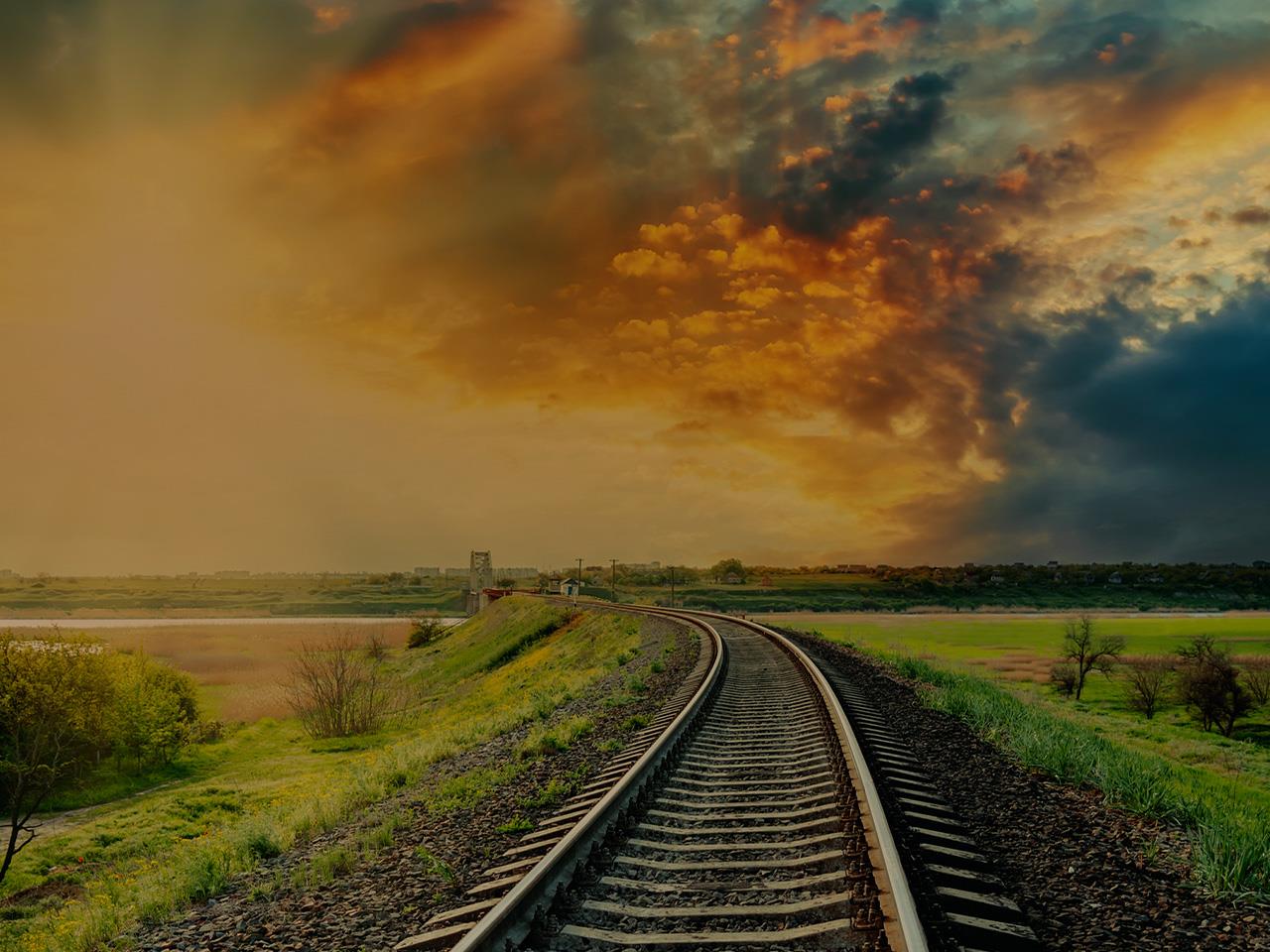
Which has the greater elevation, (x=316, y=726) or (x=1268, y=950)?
(x=1268, y=950)

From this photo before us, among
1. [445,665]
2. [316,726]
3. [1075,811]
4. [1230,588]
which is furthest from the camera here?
[1230,588]

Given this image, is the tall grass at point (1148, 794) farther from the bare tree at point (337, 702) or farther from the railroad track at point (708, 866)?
the bare tree at point (337, 702)

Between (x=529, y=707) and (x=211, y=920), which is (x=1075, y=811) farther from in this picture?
(x=529, y=707)

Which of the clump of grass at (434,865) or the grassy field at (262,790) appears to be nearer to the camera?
the clump of grass at (434,865)

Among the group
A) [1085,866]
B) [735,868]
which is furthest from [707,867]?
[1085,866]

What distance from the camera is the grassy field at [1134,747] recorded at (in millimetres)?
6684

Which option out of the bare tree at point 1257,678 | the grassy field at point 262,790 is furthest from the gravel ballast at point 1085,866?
the bare tree at point 1257,678

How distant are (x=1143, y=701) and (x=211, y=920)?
50257 millimetres

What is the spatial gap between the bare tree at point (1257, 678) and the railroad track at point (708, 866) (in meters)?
48.0

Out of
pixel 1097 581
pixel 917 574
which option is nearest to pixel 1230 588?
pixel 1097 581

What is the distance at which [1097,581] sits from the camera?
17838 centimetres

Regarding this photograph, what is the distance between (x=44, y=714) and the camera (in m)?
32.0

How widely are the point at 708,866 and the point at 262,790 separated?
94.0ft

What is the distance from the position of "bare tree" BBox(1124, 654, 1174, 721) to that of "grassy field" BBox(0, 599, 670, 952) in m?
28.8
